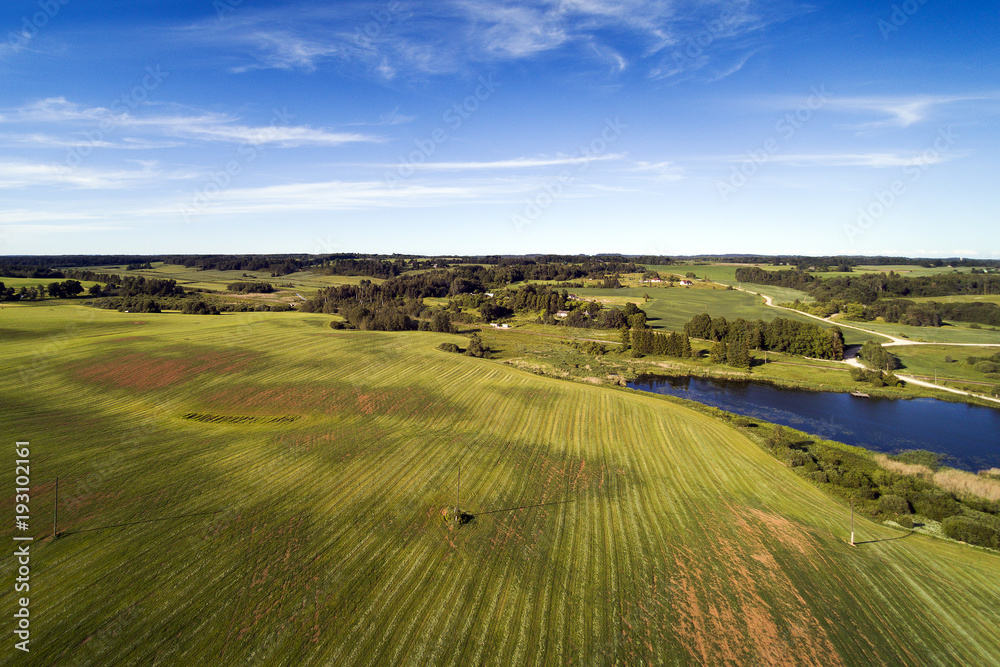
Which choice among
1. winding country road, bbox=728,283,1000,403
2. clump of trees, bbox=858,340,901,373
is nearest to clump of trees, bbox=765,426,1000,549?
winding country road, bbox=728,283,1000,403

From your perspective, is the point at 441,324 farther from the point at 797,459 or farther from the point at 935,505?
the point at 935,505

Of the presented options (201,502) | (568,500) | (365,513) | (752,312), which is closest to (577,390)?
(568,500)

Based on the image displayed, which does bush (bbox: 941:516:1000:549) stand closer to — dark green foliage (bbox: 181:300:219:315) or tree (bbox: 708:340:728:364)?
tree (bbox: 708:340:728:364)

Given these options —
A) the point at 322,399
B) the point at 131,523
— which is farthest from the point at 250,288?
the point at 131,523

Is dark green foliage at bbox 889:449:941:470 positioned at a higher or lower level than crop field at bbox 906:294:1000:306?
lower

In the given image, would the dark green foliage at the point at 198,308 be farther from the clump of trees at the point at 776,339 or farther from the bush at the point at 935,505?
the bush at the point at 935,505

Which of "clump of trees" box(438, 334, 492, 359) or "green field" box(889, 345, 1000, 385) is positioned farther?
"clump of trees" box(438, 334, 492, 359)
